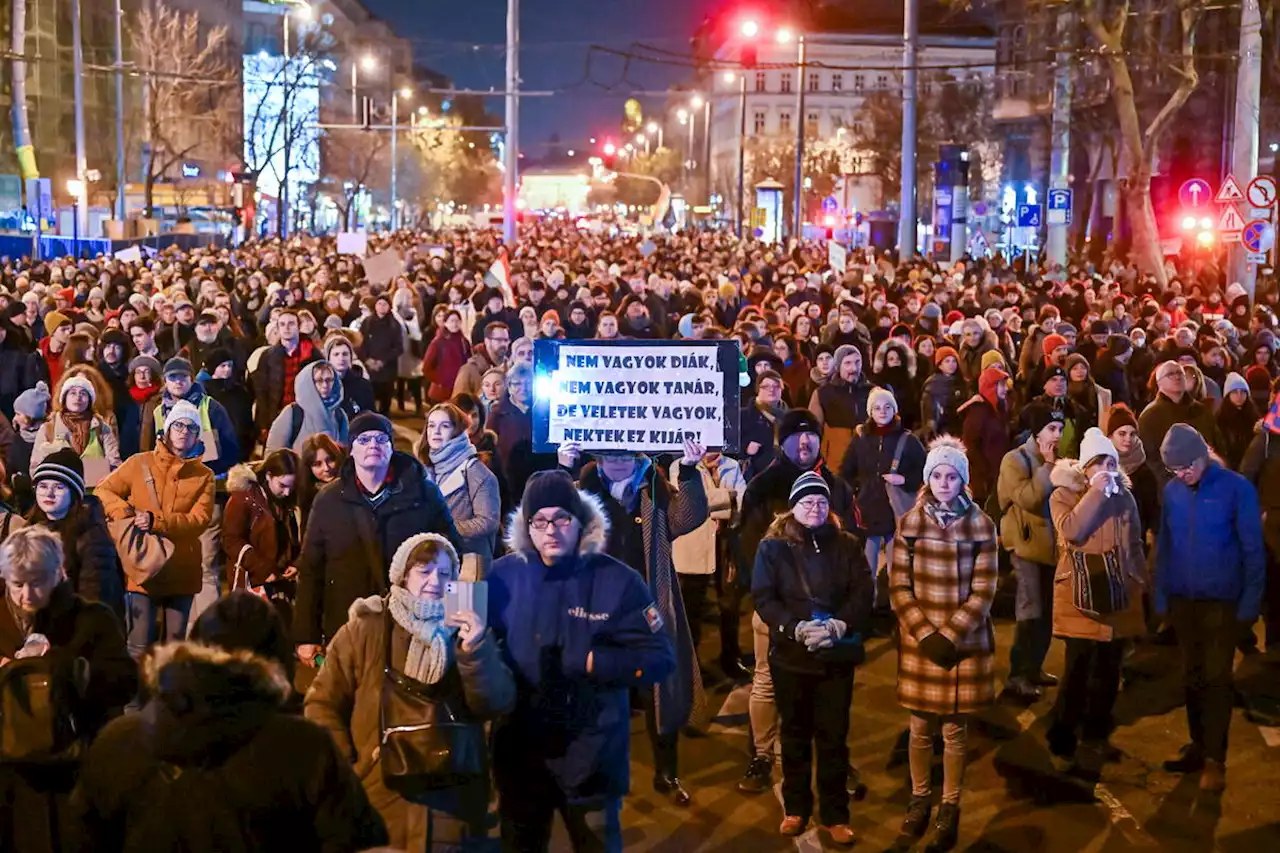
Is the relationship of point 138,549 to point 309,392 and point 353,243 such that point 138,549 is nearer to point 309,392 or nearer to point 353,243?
point 309,392

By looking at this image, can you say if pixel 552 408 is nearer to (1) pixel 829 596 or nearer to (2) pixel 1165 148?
(1) pixel 829 596

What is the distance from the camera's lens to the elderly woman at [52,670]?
505 cm

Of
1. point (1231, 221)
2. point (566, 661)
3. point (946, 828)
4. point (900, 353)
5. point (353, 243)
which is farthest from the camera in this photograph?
point (353, 243)

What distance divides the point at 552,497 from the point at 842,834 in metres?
2.21

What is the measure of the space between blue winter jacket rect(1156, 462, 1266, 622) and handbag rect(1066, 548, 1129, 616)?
23cm

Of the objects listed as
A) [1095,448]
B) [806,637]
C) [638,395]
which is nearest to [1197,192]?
[1095,448]

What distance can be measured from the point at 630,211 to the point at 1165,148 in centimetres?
9933

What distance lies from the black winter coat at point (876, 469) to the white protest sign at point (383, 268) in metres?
14.2

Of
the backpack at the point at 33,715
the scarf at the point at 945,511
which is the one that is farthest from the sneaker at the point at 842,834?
the backpack at the point at 33,715

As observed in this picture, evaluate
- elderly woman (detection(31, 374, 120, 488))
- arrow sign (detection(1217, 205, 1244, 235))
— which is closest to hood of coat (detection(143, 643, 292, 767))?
elderly woman (detection(31, 374, 120, 488))

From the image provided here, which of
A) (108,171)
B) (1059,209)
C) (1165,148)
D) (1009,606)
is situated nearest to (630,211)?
(108,171)

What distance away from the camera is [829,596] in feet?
21.9

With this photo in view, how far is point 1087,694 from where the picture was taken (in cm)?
783

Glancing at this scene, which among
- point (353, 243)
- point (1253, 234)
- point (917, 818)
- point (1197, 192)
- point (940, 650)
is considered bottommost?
point (917, 818)
